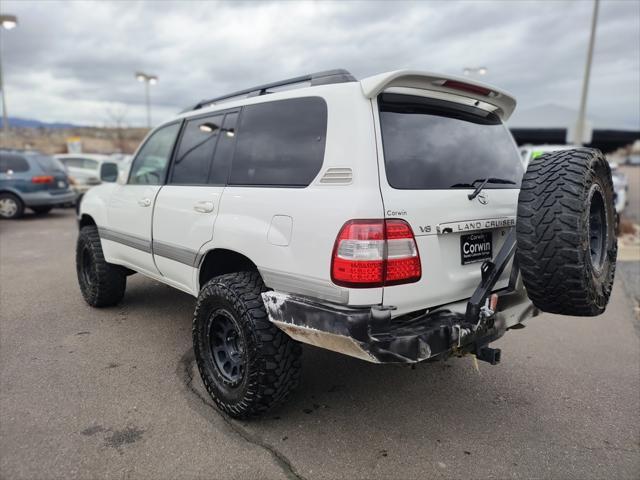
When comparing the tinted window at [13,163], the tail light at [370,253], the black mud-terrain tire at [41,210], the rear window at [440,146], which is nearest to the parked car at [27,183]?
the tinted window at [13,163]

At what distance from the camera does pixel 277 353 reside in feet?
8.73

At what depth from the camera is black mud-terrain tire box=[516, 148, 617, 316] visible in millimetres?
2430

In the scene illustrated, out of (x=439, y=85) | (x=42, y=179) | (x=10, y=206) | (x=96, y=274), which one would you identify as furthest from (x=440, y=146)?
(x=10, y=206)

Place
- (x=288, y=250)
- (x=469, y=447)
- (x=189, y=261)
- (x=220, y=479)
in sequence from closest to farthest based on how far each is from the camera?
(x=220, y=479)
(x=288, y=250)
(x=469, y=447)
(x=189, y=261)

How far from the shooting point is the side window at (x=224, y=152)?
3.22m

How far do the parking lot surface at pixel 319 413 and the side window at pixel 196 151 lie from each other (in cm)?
143

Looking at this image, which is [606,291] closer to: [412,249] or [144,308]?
[412,249]

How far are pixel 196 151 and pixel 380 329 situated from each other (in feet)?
6.94

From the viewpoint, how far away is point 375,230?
230 centimetres

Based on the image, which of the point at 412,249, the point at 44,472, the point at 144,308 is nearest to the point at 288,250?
the point at 412,249

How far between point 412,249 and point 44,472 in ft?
7.10

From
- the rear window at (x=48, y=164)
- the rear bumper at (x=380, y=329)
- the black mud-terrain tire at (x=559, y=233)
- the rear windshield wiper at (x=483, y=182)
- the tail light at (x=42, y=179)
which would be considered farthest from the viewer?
the rear window at (x=48, y=164)

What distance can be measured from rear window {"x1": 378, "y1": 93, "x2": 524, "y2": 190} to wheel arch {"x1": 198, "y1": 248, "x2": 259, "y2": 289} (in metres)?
1.20

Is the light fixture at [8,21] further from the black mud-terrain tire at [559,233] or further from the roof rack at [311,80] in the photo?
the black mud-terrain tire at [559,233]
